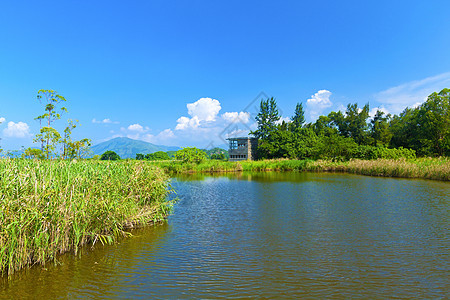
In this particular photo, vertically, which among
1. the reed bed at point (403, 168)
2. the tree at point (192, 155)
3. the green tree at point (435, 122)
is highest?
the green tree at point (435, 122)

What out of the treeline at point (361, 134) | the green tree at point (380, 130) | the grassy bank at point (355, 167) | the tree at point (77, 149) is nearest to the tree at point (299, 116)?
the treeline at point (361, 134)

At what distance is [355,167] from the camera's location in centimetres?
3772

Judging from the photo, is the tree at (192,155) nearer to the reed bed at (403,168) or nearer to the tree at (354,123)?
the reed bed at (403,168)

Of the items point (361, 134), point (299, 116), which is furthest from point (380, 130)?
point (299, 116)

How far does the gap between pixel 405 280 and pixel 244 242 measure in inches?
190

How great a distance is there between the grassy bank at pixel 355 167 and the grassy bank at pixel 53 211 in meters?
12.8

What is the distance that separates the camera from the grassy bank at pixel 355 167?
28.1 m

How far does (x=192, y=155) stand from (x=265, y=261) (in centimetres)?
4230

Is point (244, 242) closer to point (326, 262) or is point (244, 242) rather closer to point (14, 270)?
point (326, 262)

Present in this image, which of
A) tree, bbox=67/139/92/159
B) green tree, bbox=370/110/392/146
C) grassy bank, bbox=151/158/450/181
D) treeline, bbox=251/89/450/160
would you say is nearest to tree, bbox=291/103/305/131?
treeline, bbox=251/89/450/160

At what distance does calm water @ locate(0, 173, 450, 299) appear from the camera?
608cm

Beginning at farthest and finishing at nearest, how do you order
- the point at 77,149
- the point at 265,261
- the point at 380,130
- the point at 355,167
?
1. the point at 380,130
2. the point at 355,167
3. the point at 77,149
4. the point at 265,261

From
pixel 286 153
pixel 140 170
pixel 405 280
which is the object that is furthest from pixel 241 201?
pixel 286 153

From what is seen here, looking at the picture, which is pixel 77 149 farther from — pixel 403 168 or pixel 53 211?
pixel 403 168
